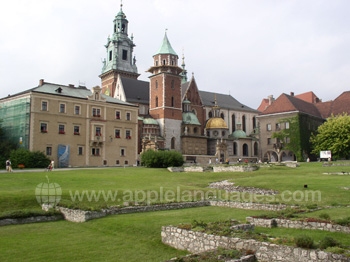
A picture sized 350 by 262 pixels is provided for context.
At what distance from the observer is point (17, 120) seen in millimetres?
52062

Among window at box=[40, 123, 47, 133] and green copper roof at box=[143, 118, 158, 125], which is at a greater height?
green copper roof at box=[143, 118, 158, 125]

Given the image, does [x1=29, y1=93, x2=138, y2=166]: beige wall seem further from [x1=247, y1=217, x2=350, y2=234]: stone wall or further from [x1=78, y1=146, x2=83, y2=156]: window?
[x1=247, y1=217, x2=350, y2=234]: stone wall

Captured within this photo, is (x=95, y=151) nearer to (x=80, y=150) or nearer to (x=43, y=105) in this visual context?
(x=80, y=150)

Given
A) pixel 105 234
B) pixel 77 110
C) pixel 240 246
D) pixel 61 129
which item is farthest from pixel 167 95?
pixel 240 246

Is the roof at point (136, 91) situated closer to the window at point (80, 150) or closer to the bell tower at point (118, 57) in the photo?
the bell tower at point (118, 57)

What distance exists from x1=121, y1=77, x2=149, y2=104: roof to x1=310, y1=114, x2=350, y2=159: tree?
37468mm

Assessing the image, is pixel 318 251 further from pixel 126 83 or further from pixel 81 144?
pixel 126 83

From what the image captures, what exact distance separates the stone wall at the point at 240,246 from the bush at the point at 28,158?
3735 centimetres

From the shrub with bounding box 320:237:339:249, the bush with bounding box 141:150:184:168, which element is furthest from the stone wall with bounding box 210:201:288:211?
the bush with bounding box 141:150:184:168

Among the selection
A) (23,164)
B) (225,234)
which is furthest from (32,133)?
(225,234)

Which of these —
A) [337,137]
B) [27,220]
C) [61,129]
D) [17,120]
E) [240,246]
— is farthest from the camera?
[337,137]

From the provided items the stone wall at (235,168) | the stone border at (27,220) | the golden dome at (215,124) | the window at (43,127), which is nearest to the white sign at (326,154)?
the stone wall at (235,168)

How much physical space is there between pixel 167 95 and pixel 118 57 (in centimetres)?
2405

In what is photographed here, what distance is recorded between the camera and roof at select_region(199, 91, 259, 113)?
299ft
